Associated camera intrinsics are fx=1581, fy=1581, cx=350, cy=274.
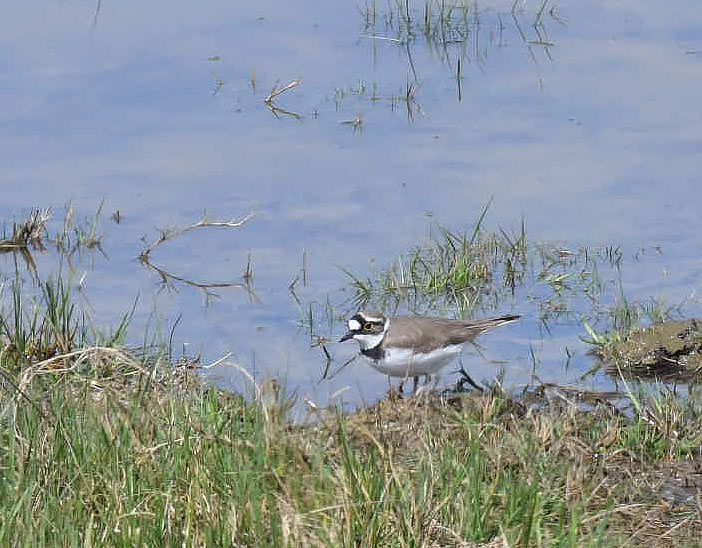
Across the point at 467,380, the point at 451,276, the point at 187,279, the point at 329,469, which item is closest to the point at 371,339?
the point at 467,380

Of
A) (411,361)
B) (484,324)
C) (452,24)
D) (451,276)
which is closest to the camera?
(411,361)

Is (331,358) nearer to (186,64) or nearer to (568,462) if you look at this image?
(568,462)

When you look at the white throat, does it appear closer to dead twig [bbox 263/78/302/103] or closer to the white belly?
the white belly

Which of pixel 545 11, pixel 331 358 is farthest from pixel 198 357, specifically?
pixel 545 11

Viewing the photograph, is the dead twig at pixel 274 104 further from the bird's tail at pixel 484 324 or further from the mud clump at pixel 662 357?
the mud clump at pixel 662 357

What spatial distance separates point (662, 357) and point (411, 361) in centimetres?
151

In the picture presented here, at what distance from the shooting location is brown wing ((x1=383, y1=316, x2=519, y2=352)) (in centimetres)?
824

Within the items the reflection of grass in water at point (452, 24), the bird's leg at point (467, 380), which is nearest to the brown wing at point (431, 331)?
the bird's leg at point (467, 380)

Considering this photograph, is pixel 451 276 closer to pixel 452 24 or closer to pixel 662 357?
pixel 662 357

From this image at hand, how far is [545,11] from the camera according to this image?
49.1 feet

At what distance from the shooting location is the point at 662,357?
8727 mm

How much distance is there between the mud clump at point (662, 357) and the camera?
872cm

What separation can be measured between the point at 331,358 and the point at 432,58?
5332 mm

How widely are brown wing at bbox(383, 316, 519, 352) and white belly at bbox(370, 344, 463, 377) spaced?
3 cm
